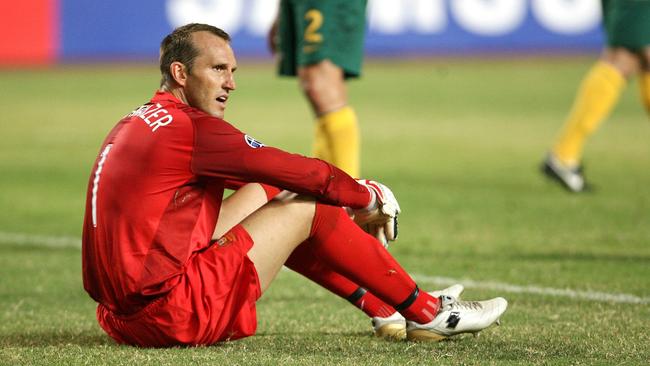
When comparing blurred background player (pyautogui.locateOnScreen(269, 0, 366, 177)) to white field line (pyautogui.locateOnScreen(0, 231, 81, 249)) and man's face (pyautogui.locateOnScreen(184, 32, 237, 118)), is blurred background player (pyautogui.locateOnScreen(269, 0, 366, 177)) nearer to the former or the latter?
white field line (pyautogui.locateOnScreen(0, 231, 81, 249))

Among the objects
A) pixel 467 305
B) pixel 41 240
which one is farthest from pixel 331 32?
pixel 467 305

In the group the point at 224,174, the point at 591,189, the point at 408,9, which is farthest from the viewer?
the point at 408,9

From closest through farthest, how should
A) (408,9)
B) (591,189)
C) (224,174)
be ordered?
1. (224,174)
2. (591,189)
3. (408,9)

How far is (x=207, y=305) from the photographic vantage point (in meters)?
4.04

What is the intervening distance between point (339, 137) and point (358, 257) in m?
2.73

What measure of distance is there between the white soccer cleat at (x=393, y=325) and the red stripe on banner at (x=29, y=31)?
17.3m

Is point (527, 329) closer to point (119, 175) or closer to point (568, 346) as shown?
point (568, 346)

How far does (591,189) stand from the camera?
30.1 ft

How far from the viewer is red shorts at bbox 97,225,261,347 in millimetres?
4012

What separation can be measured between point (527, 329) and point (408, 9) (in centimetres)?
1644

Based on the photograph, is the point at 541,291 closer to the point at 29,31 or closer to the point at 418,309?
the point at 418,309

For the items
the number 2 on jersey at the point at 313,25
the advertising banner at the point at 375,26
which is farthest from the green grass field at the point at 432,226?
the advertising banner at the point at 375,26

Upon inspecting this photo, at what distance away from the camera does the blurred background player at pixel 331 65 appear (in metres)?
6.89

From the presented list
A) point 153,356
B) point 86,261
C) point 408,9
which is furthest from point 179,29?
point 408,9
